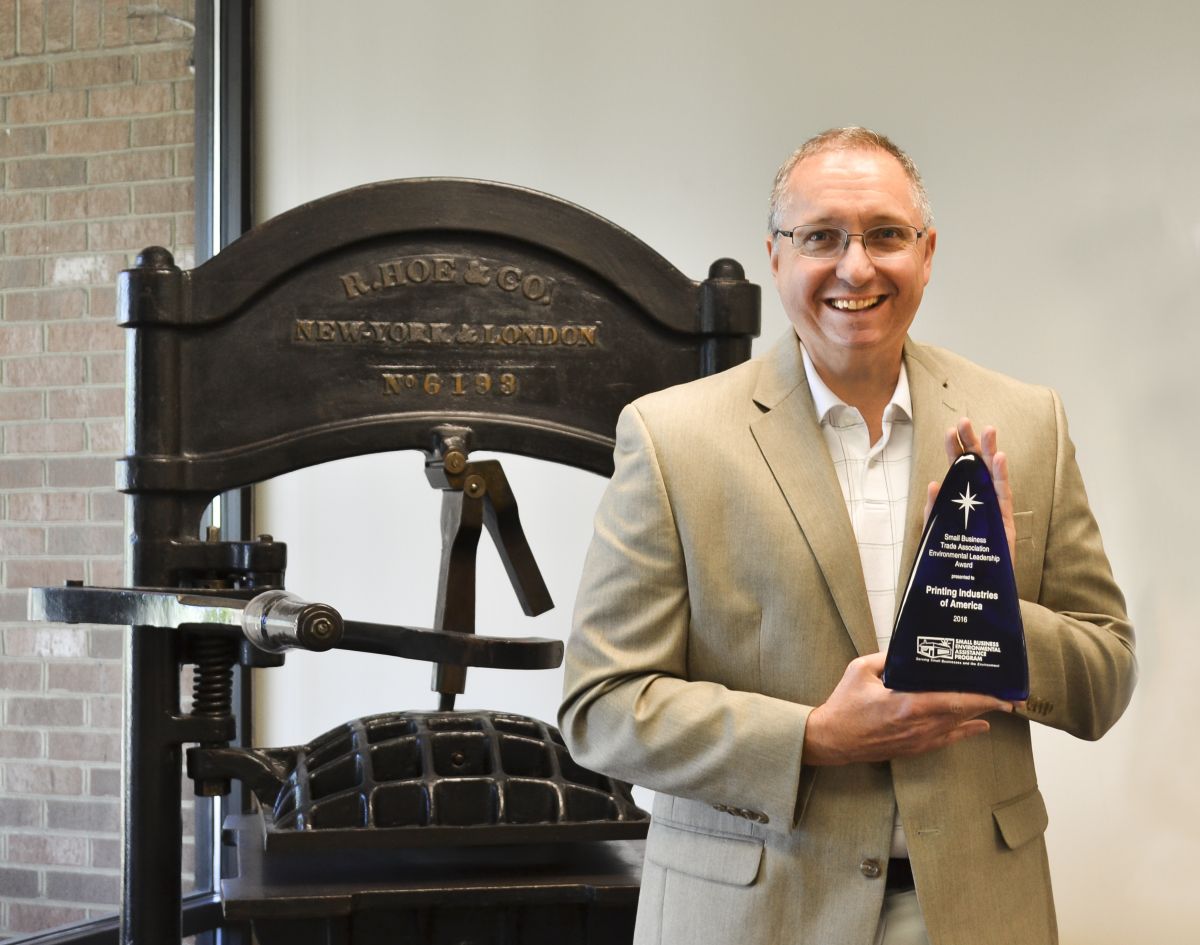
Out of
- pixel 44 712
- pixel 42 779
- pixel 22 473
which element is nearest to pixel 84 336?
pixel 22 473

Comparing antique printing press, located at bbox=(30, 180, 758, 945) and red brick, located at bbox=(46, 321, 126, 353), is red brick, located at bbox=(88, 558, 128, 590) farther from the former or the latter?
antique printing press, located at bbox=(30, 180, 758, 945)

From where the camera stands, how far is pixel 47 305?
123 inches

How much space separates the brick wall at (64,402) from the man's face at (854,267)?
1972mm

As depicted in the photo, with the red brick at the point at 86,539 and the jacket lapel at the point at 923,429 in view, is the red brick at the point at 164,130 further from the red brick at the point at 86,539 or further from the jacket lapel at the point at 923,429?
the jacket lapel at the point at 923,429

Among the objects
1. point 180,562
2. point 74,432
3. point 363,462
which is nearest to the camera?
point 180,562

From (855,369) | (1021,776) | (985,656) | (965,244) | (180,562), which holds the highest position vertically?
(965,244)

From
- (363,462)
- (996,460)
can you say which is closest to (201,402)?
(996,460)

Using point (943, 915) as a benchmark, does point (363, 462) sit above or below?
above

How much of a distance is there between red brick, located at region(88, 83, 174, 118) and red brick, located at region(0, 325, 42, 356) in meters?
0.53

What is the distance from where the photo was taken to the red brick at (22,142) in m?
2.99

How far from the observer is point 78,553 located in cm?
320

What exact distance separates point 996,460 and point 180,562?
1.07 m

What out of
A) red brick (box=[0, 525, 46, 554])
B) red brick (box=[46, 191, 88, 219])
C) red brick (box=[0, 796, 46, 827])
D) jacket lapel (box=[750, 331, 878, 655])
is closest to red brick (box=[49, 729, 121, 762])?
red brick (box=[0, 796, 46, 827])

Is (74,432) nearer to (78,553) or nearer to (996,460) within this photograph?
(78,553)
